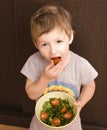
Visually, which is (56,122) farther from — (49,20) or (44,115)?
(49,20)

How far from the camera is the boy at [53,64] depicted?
3.26 feet

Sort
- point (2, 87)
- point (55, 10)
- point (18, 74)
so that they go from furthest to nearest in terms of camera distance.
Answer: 1. point (2, 87)
2. point (18, 74)
3. point (55, 10)

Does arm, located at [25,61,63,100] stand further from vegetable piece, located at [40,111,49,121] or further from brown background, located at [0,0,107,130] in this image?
brown background, located at [0,0,107,130]

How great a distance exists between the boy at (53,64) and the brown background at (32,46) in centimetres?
8

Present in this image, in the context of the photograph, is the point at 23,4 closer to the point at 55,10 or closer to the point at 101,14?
the point at 55,10

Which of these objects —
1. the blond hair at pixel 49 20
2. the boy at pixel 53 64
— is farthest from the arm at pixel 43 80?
the blond hair at pixel 49 20

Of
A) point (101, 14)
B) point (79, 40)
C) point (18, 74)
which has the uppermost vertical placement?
point (101, 14)

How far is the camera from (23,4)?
1.10m

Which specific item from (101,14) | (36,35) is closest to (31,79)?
(36,35)

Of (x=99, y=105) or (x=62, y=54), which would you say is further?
(x=99, y=105)

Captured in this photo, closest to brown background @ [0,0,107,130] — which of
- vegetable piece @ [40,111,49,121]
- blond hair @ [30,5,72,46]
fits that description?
blond hair @ [30,5,72,46]

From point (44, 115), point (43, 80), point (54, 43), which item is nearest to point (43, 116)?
point (44, 115)

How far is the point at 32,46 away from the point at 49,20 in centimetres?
27

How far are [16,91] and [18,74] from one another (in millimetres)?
136
